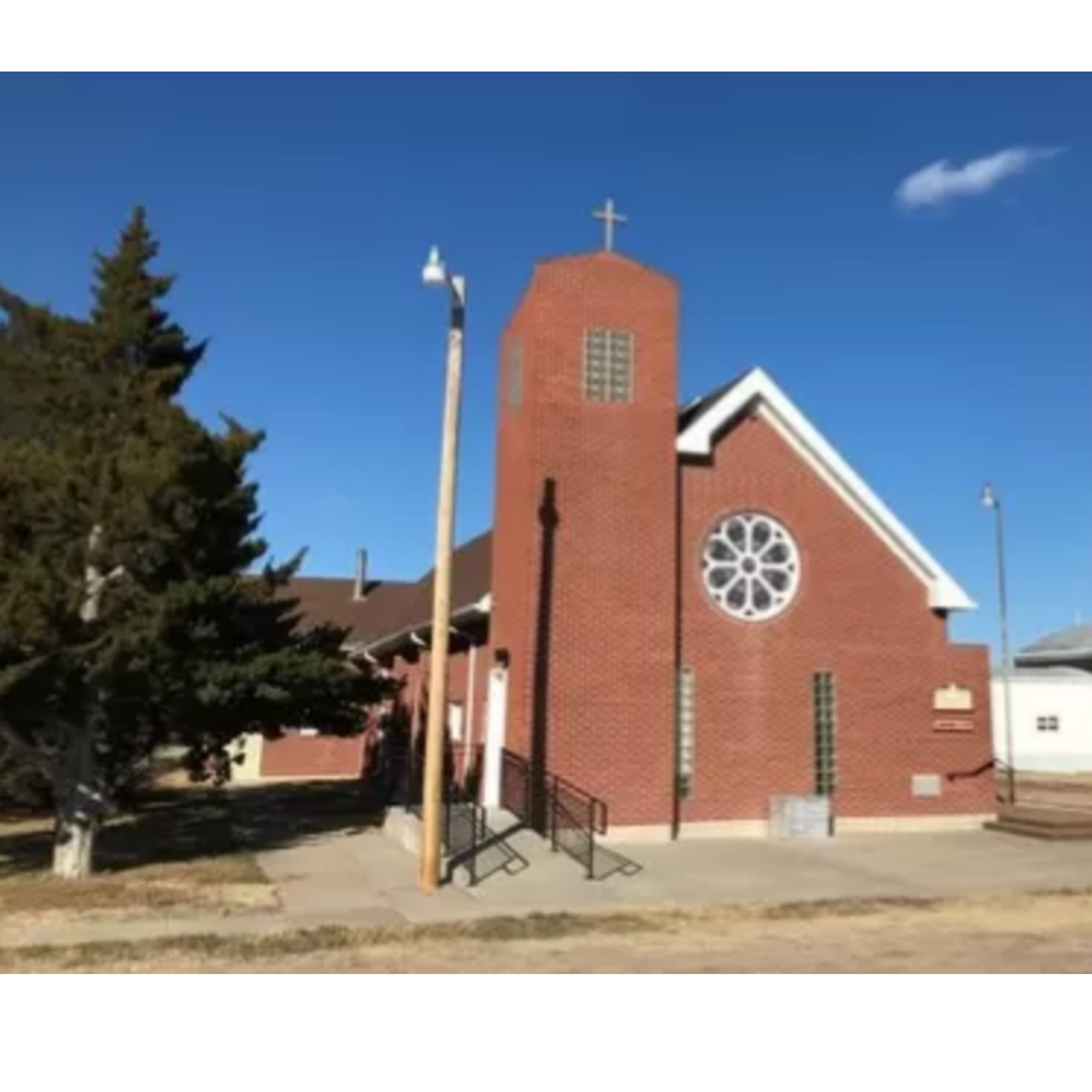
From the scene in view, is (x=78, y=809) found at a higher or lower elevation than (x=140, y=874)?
higher

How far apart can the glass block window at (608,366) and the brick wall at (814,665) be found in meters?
1.86

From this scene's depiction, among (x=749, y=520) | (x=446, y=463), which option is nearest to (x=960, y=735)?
(x=749, y=520)

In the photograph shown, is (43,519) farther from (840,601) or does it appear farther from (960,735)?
(960,735)

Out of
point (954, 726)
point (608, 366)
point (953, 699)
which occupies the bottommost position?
point (954, 726)

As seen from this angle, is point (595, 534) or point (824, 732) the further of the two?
→ point (824, 732)

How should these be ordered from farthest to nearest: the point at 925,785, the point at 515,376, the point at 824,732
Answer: the point at 925,785, the point at 515,376, the point at 824,732

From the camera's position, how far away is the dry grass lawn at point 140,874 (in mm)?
11836

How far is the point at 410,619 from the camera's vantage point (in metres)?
29.8

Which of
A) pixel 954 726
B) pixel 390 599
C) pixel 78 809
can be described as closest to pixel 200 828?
pixel 78 809

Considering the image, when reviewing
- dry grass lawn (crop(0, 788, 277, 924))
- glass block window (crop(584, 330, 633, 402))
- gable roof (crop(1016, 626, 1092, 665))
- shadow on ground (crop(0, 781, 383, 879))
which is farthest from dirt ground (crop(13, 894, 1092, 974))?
gable roof (crop(1016, 626, 1092, 665))

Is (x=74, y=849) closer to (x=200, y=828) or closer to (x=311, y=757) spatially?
(x=200, y=828)

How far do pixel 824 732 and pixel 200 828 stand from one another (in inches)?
437

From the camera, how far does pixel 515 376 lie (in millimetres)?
19859

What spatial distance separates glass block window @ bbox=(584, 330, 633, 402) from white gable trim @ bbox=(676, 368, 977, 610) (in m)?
1.78
